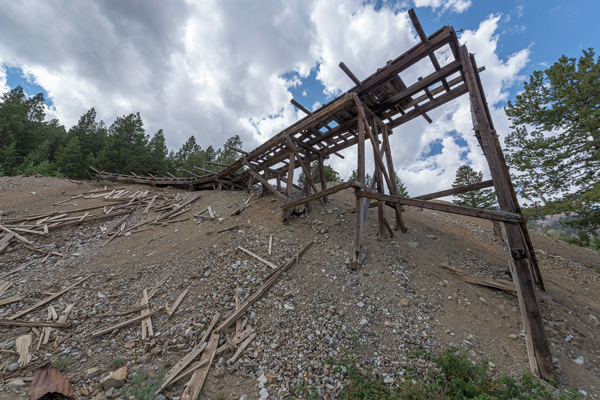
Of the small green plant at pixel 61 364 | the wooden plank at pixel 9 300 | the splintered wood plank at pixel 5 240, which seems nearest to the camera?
the small green plant at pixel 61 364

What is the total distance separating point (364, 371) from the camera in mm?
3002

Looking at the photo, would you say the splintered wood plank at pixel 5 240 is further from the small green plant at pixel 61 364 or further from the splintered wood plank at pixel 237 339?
the splintered wood plank at pixel 237 339

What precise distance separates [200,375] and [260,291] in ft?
5.76

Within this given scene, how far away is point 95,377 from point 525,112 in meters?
19.1

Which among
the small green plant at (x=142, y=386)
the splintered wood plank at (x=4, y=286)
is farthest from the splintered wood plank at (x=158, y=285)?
the splintered wood plank at (x=4, y=286)

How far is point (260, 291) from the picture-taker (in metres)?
4.61

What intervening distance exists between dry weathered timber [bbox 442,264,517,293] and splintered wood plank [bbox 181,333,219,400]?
5.57 meters

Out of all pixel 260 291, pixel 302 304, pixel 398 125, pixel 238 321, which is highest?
pixel 398 125

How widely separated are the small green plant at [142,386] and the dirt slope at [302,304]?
18cm

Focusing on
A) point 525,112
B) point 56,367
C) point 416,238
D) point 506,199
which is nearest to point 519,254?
point 506,199

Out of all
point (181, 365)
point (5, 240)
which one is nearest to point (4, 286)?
point (5, 240)

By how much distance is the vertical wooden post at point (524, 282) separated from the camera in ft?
9.86

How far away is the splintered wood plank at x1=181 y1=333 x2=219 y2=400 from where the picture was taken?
2.81 meters

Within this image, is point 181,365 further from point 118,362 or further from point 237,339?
point 118,362
